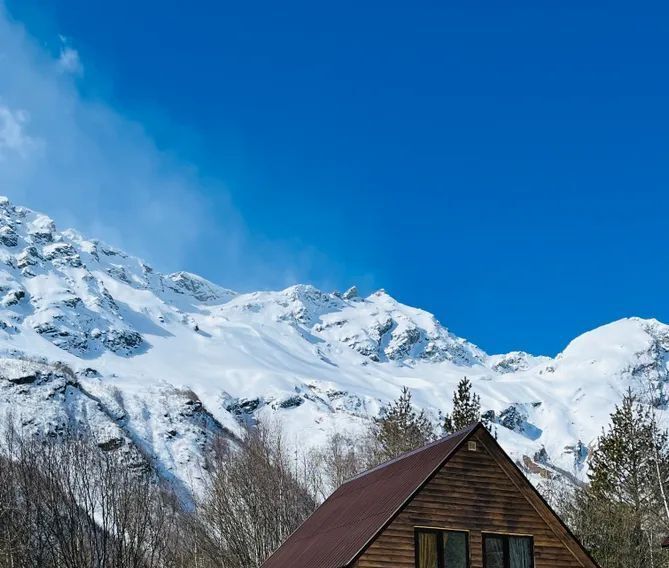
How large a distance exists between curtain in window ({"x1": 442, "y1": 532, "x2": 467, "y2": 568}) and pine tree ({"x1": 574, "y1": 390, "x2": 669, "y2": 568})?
20103 mm

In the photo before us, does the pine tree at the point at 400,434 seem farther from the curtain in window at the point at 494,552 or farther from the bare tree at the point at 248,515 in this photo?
the curtain in window at the point at 494,552

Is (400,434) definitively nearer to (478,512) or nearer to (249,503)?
(249,503)

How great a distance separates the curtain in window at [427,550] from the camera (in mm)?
29469

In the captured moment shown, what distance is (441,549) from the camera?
97.9 ft

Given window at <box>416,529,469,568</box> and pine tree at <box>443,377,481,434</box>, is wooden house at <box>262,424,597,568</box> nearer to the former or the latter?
window at <box>416,529,469,568</box>

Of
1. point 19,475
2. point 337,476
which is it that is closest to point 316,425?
point 337,476

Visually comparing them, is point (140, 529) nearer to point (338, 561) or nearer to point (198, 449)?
point (338, 561)

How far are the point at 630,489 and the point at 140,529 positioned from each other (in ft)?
109

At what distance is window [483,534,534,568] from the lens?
30.5 metres

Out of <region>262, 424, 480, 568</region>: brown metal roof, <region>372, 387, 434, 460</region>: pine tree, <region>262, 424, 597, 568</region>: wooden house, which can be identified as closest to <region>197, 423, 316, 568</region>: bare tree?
<region>372, 387, 434, 460</region>: pine tree

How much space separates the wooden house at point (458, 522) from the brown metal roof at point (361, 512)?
0.16 feet

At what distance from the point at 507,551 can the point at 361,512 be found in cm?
512

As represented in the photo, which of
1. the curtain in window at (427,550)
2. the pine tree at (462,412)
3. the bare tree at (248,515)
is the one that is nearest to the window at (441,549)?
the curtain in window at (427,550)

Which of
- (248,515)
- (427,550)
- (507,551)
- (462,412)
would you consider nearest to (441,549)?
(427,550)
